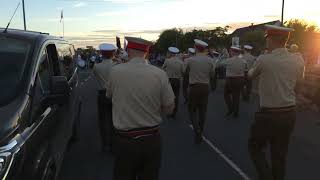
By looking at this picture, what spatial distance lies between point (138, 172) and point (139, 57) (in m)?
1.04

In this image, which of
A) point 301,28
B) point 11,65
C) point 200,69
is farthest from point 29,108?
point 301,28

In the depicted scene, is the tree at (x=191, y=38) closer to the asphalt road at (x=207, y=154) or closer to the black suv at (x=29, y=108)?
the asphalt road at (x=207, y=154)

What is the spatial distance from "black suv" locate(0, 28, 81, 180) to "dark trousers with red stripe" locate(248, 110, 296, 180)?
2.23 m

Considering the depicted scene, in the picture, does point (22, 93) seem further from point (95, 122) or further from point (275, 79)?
point (95, 122)

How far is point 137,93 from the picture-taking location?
495 cm

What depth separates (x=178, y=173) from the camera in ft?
26.3

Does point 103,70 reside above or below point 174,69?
above

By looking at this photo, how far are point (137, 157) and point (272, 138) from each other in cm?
216

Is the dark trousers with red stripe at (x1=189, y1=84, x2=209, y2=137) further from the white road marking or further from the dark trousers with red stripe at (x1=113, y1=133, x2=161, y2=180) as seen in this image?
the dark trousers with red stripe at (x1=113, y1=133, x2=161, y2=180)

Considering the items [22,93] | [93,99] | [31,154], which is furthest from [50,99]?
[93,99]

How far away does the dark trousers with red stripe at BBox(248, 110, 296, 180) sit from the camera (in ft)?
21.2

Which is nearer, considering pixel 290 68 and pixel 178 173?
pixel 290 68

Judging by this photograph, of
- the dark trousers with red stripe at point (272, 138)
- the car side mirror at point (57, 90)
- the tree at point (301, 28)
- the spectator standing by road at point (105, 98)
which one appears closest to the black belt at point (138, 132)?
the car side mirror at point (57, 90)

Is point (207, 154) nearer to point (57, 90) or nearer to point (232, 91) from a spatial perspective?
point (57, 90)
